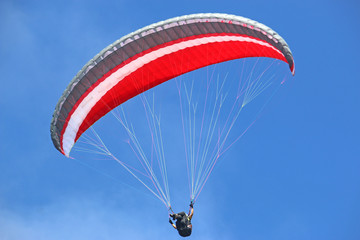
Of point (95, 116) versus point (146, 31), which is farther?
point (95, 116)

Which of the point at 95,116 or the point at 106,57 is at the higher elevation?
the point at 106,57

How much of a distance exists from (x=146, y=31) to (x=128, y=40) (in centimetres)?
60

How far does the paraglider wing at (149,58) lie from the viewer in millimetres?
16250

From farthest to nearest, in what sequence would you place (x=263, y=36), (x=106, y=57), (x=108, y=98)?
1. (x=108, y=98)
2. (x=106, y=57)
3. (x=263, y=36)

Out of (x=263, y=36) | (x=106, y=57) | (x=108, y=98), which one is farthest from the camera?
(x=108, y=98)

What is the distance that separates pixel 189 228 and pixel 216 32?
581 centimetres

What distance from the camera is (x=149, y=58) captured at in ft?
57.3

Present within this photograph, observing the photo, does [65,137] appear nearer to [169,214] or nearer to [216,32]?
[169,214]

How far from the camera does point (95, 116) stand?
18.2 meters

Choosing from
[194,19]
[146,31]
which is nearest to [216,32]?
[194,19]

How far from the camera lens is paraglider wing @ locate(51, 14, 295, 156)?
16250 millimetres

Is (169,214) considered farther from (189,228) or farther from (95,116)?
(95,116)

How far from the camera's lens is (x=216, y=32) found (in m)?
16.7

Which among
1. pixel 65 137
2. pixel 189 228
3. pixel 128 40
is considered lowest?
pixel 189 228
